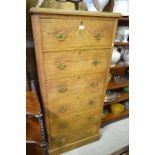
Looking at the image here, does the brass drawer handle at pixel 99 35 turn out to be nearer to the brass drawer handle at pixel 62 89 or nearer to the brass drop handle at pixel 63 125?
the brass drawer handle at pixel 62 89

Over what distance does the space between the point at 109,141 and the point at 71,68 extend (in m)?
0.98

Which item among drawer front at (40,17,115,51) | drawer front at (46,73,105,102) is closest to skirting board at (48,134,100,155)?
drawer front at (46,73,105,102)

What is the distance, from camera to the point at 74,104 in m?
1.66

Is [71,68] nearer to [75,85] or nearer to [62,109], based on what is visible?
[75,85]

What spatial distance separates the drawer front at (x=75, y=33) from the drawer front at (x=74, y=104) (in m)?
0.44

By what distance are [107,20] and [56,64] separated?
0.55m

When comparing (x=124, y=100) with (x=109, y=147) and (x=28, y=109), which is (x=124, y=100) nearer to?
(x=109, y=147)

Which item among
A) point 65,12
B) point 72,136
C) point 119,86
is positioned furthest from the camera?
point 119,86

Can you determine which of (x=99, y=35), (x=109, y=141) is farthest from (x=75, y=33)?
(x=109, y=141)

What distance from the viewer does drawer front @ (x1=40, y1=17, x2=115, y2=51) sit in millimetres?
1307

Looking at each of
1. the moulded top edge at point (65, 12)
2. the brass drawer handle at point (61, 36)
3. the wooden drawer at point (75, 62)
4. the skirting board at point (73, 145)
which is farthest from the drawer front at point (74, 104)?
the moulded top edge at point (65, 12)

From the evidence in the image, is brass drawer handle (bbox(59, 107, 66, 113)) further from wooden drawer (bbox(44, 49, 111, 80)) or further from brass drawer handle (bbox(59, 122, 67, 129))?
wooden drawer (bbox(44, 49, 111, 80))
